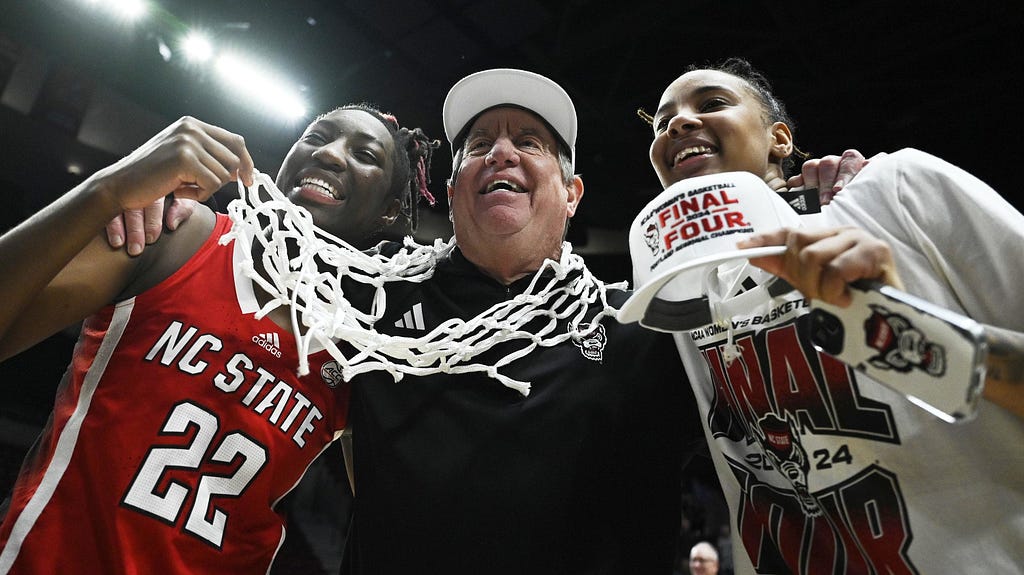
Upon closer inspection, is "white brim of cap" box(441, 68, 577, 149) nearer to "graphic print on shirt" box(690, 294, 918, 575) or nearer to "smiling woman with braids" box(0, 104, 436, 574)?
"smiling woman with braids" box(0, 104, 436, 574)

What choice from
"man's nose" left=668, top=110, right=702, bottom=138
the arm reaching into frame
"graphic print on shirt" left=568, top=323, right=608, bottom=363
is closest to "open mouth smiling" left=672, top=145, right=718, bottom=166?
"man's nose" left=668, top=110, right=702, bottom=138

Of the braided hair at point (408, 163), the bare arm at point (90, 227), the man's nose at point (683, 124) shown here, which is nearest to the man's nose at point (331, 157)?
the braided hair at point (408, 163)

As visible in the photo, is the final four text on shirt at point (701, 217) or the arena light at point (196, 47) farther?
the arena light at point (196, 47)

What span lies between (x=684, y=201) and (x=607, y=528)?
0.78 meters

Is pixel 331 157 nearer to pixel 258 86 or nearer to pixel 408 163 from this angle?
pixel 408 163

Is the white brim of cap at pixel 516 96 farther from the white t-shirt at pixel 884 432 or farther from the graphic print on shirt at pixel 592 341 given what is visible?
the white t-shirt at pixel 884 432

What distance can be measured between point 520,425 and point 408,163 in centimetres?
108

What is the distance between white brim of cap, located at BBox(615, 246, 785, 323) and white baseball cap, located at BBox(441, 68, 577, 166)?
99 cm

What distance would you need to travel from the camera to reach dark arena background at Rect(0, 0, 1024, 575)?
180 inches

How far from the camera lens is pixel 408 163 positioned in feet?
7.24

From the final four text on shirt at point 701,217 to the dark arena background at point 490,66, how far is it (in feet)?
13.0

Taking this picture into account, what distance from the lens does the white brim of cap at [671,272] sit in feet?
2.87

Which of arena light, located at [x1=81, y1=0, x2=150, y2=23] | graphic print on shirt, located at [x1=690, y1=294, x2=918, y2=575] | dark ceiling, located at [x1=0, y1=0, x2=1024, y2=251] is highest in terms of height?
arena light, located at [x1=81, y1=0, x2=150, y2=23]

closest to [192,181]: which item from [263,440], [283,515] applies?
[263,440]
